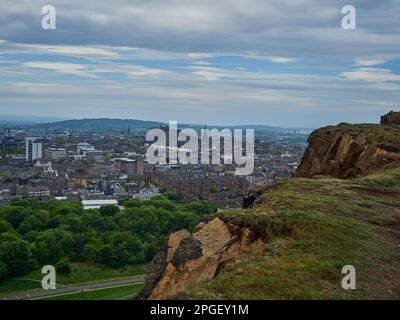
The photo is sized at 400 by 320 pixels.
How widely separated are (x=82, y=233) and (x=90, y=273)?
6165mm

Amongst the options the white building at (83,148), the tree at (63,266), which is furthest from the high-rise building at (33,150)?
the tree at (63,266)

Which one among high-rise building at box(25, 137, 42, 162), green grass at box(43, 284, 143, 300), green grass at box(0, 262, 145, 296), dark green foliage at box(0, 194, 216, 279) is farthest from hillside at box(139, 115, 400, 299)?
high-rise building at box(25, 137, 42, 162)

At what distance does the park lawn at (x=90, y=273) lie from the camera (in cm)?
3047

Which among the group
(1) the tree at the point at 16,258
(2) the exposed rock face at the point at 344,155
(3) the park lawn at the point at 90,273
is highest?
(2) the exposed rock face at the point at 344,155

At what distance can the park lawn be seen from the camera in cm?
3047

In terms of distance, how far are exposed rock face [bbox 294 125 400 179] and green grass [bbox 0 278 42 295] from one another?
1675cm

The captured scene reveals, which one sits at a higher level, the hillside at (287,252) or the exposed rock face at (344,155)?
the exposed rock face at (344,155)

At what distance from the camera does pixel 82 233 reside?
3750cm

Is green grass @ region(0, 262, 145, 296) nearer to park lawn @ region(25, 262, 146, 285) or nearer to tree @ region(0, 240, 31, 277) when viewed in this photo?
park lawn @ region(25, 262, 146, 285)

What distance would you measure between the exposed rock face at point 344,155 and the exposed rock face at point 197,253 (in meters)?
9.33

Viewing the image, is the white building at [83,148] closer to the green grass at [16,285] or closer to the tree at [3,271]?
the tree at [3,271]

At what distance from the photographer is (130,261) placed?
34.2m
